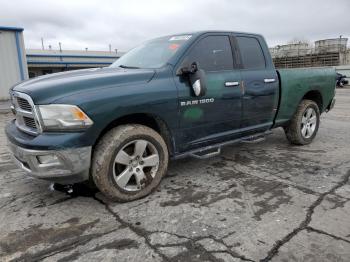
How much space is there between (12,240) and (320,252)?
2.50m

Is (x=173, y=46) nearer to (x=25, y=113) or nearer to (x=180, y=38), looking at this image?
(x=180, y=38)

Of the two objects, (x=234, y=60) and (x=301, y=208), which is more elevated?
(x=234, y=60)

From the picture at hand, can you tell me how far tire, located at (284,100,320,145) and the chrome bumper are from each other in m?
3.76

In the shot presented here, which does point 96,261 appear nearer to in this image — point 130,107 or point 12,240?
point 12,240

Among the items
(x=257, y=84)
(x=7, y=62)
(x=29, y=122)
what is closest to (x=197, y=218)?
(x=29, y=122)

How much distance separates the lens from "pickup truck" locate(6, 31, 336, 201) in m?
2.89

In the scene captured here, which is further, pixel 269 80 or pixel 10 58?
pixel 10 58

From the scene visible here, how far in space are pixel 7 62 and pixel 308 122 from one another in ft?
38.1

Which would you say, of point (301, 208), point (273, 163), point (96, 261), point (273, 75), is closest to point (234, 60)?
point (273, 75)

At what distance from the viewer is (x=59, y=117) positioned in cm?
284

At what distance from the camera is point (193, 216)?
3.03 meters

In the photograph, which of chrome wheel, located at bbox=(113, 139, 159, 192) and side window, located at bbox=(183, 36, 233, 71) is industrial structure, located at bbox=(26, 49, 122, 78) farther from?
chrome wheel, located at bbox=(113, 139, 159, 192)

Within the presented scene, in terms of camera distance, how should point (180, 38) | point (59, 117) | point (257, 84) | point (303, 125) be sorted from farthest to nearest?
point (303, 125)
point (257, 84)
point (180, 38)
point (59, 117)

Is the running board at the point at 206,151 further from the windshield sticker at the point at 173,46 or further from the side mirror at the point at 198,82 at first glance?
the windshield sticker at the point at 173,46
